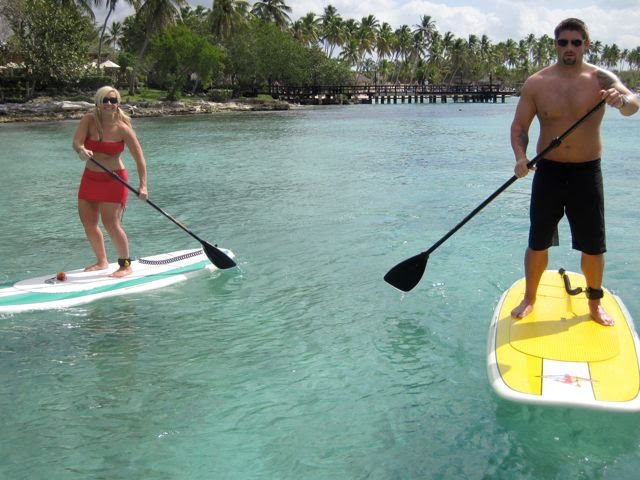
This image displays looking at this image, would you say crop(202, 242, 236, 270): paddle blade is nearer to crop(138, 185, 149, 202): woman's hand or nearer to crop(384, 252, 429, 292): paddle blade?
crop(138, 185, 149, 202): woman's hand

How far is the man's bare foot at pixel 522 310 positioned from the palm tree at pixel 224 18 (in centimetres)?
7418

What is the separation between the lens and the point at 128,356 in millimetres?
4891

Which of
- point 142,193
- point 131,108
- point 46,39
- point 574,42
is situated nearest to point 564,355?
point 574,42

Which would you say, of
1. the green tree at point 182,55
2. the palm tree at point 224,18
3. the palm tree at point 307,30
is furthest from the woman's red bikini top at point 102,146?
the palm tree at point 307,30

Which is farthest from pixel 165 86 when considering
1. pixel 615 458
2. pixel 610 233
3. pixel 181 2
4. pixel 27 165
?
pixel 615 458

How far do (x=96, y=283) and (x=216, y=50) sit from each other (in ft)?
195

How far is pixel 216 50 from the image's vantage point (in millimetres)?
61938

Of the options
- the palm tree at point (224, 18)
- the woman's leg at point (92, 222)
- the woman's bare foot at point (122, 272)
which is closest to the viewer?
the woman's leg at point (92, 222)

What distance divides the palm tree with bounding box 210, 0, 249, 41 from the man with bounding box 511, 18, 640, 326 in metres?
74.0

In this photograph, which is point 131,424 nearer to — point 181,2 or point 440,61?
point 181,2

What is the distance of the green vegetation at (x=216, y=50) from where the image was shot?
50156mm

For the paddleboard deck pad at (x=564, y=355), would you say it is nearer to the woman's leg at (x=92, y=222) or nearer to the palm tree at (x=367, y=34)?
the woman's leg at (x=92, y=222)

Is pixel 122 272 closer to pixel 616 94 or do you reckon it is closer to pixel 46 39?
pixel 616 94

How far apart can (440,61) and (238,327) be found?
121647mm
